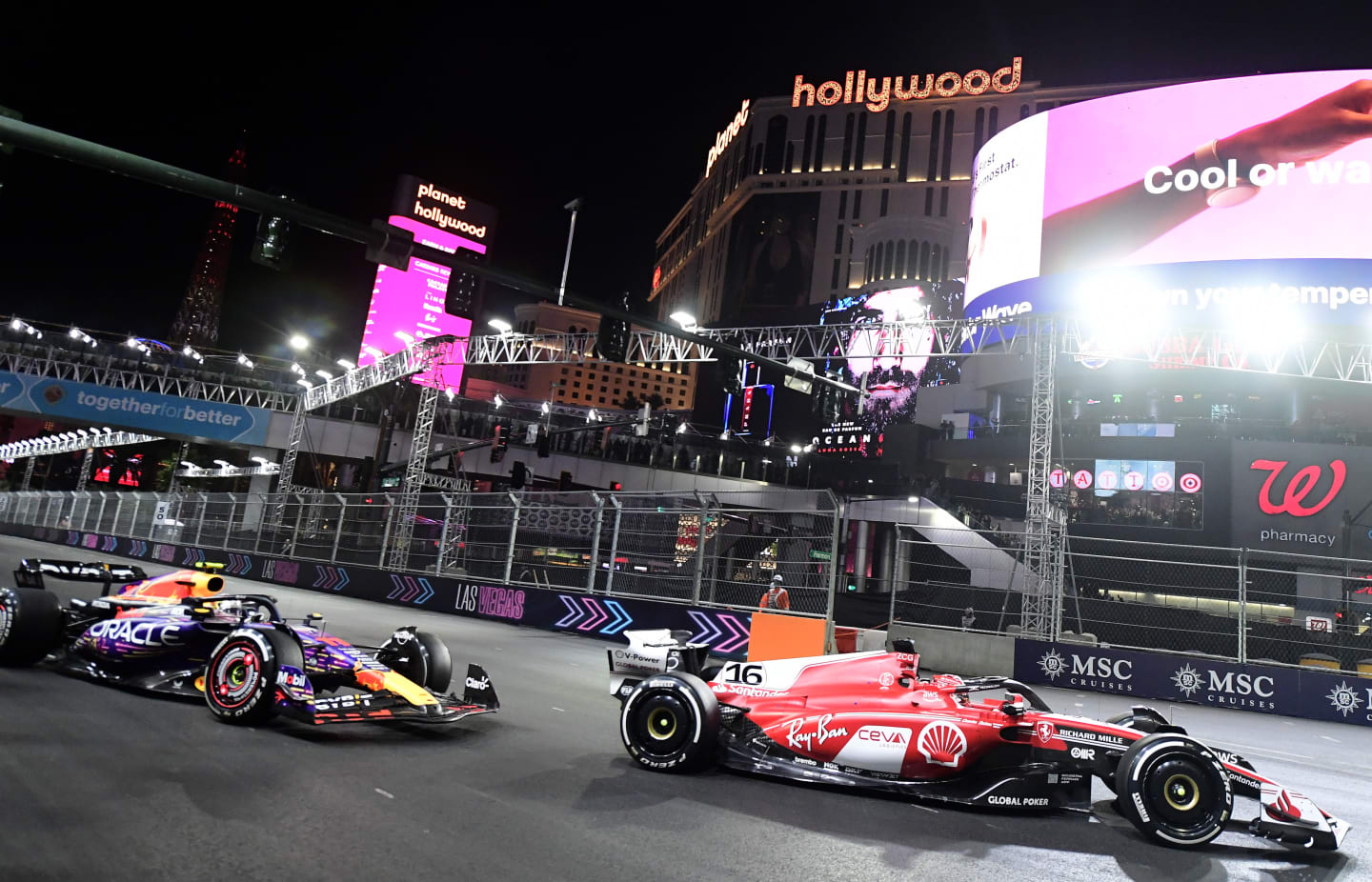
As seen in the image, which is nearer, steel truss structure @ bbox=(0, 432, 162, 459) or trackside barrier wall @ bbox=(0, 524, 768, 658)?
trackside barrier wall @ bbox=(0, 524, 768, 658)

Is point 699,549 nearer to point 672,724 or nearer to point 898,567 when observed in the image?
point 898,567

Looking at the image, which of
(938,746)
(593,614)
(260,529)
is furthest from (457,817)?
(260,529)

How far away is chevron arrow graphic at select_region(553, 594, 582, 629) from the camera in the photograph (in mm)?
15977

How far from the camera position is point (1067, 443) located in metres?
39.8

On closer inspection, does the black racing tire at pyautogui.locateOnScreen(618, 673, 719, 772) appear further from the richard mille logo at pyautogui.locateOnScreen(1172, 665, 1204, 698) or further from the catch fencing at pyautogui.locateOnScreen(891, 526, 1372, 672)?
the richard mille logo at pyautogui.locateOnScreen(1172, 665, 1204, 698)

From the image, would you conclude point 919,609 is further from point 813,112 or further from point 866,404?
point 813,112

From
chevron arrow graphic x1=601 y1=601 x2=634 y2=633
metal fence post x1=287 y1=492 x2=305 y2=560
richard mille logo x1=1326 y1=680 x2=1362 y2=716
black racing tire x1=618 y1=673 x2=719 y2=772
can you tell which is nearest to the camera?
black racing tire x1=618 y1=673 x2=719 y2=772

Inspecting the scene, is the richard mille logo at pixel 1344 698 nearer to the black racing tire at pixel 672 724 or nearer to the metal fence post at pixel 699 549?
the metal fence post at pixel 699 549

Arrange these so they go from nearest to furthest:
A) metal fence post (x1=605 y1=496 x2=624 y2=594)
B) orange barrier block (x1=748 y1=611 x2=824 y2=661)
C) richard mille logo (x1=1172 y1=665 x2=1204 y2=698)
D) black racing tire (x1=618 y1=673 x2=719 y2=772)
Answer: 1. black racing tire (x1=618 y1=673 x2=719 y2=772)
2. orange barrier block (x1=748 y1=611 x2=824 y2=661)
3. richard mille logo (x1=1172 y1=665 x2=1204 y2=698)
4. metal fence post (x1=605 y1=496 x2=624 y2=594)

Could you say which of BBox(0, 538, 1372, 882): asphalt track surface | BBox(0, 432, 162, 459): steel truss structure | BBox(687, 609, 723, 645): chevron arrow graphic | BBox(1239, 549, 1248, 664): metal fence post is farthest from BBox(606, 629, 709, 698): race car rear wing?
BBox(0, 432, 162, 459): steel truss structure

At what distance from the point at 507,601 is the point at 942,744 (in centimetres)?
1290

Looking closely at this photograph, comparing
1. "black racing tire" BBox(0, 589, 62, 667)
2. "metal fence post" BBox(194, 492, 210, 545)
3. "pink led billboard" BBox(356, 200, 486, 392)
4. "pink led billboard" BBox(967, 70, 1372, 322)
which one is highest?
"pink led billboard" BBox(356, 200, 486, 392)

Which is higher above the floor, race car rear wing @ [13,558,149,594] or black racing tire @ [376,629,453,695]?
race car rear wing @ [13,558,149,594]

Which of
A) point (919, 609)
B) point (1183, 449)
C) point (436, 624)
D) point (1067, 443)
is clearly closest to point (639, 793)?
point (436, 624)
